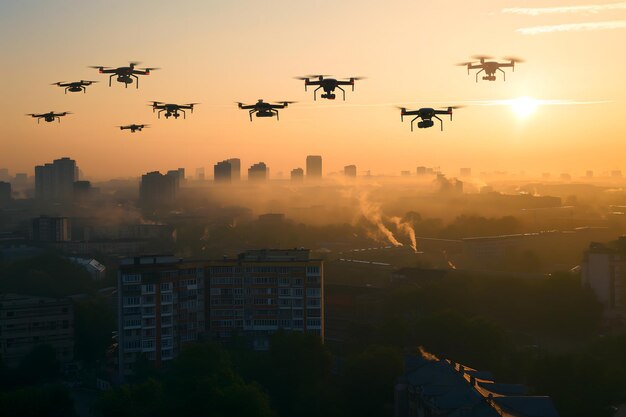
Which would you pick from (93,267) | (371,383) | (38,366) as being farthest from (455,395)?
(93,267)

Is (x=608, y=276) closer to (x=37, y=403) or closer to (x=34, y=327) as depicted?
(x=34, y=327)

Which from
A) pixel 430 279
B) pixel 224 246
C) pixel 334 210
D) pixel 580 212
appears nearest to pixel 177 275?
pixel 430 279

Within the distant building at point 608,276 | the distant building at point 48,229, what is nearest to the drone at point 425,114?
the distant building at point 608,276

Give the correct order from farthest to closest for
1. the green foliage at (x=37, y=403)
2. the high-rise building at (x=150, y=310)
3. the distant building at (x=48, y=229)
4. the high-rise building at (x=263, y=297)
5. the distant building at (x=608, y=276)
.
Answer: the distant building at (x=48, y=229)
the distant building at (x=608, y=276)
the high-rise building at (x=263, y=297)
the high-rise building at (x=150, y=310)
the green foliage at (x=37, y=403)

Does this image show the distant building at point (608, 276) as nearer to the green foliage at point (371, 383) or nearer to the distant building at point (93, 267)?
the green foliage at point (371, 383)

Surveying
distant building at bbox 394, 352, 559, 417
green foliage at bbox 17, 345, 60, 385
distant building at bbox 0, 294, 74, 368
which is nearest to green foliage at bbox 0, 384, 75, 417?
green foliage at bbox 17, 345, 60, 385

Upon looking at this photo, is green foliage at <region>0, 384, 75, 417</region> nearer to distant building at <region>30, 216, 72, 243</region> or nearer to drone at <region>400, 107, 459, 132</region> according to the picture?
drone at <region>400, 107, 459, 132</region>
